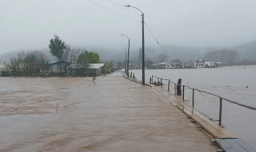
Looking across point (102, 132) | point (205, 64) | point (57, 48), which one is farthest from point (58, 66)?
point (205, 64)

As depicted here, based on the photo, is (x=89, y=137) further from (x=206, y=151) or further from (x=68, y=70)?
(x=68, y=70)

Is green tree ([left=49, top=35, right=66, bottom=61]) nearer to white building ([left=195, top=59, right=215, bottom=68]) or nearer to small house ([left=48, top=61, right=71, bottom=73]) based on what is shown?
small house ([left=48, top=61, right=71, bottom=73])

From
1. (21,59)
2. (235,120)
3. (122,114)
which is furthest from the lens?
(21,59)

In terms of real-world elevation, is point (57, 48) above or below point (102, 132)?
above

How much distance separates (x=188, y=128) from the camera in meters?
7.98

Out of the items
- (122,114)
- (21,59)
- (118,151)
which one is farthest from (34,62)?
(118,151)

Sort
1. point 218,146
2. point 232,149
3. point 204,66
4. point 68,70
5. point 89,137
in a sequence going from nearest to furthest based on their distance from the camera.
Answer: point 232,149
point 218,146
point 89,137
point 68,70
point 204,66

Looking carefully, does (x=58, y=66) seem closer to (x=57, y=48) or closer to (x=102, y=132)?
(x=57, y=48)

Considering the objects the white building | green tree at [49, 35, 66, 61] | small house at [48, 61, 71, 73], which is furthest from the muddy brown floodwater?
the white building

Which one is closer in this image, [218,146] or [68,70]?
[218,146]

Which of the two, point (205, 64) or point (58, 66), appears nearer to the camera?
point (58, 66)

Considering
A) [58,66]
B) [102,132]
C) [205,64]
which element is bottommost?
[102,132]

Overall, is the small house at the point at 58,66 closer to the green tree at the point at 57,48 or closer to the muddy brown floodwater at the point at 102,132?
the green tree at the point at 57,48

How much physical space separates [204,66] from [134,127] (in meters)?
194
